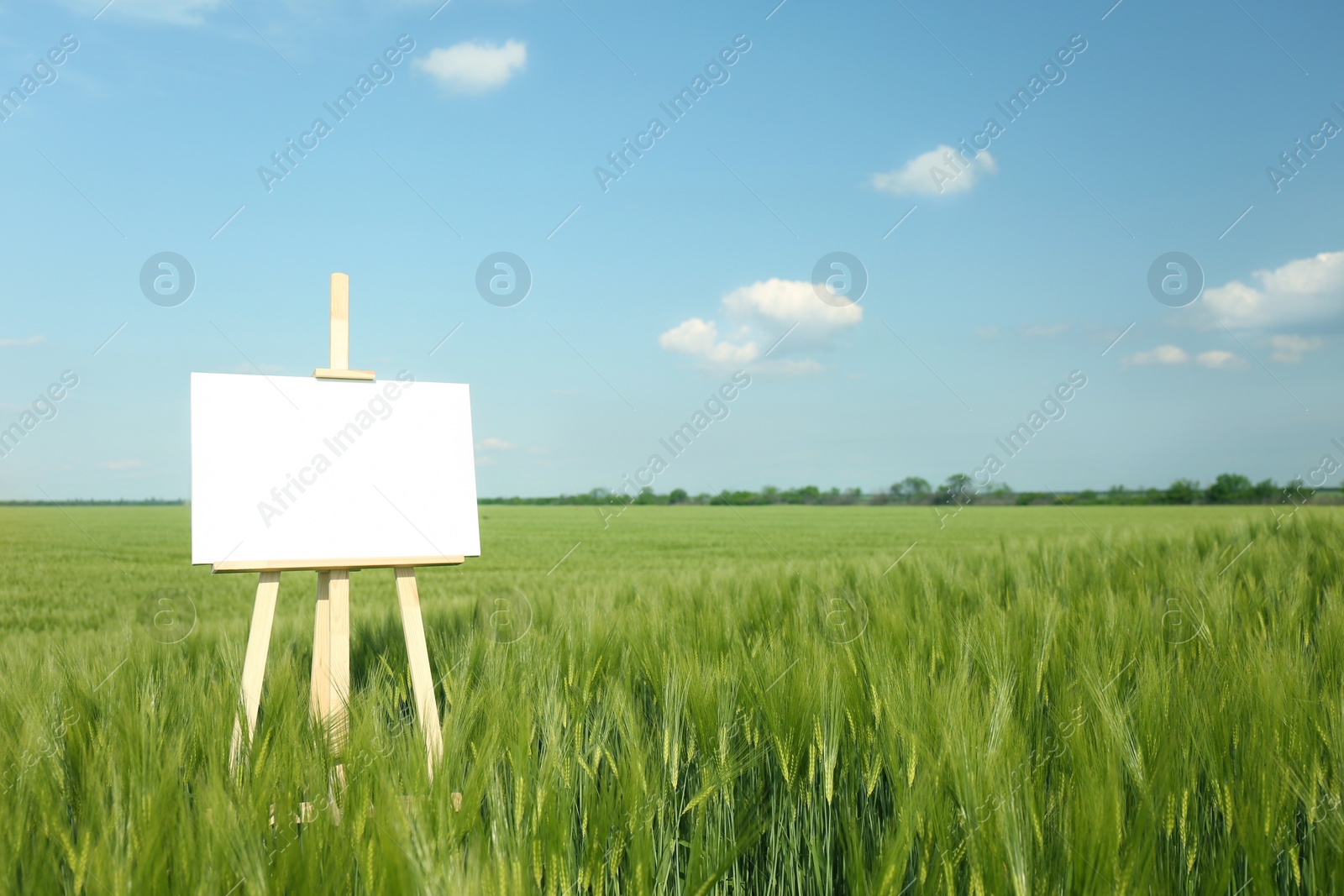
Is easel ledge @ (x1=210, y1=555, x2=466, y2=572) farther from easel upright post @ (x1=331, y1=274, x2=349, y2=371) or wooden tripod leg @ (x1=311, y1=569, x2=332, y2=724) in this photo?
easel upright post @ (x1=331, y1=274, x2=349, y2=371)

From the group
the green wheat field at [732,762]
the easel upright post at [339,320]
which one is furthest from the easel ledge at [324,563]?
the easel upright post at [339,320]

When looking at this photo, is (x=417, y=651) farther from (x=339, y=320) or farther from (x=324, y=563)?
(x=339, y=320)

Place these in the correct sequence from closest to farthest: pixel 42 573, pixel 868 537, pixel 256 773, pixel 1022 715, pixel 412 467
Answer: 1. pixel 256 773
2. pixel 1022 715
3. pixel 412 467
4. pixel 42 573
5. pixel 868 537

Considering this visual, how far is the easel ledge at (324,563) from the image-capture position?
2.46 meters

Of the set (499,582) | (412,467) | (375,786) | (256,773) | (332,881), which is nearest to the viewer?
(332,881)

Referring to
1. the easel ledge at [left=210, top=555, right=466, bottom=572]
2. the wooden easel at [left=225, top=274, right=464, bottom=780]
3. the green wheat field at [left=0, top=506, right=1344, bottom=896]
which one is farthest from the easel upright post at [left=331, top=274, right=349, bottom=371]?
the green wheat field at [left=0, top=506, right=1344, bottom=896]

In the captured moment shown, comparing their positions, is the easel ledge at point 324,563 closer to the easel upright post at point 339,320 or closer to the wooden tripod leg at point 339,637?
the wooden tripod leg at point 339,637

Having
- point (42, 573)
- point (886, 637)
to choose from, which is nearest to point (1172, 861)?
point (886, 637)

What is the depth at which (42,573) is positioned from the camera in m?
11.0

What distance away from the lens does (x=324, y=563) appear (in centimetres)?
256

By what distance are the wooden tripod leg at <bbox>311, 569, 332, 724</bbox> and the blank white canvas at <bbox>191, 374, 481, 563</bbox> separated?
188mm

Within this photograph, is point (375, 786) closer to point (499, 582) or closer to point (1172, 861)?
point (1172, 861)

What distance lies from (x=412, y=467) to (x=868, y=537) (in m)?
18.2

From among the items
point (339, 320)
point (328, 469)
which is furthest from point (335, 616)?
point (339, 320)
